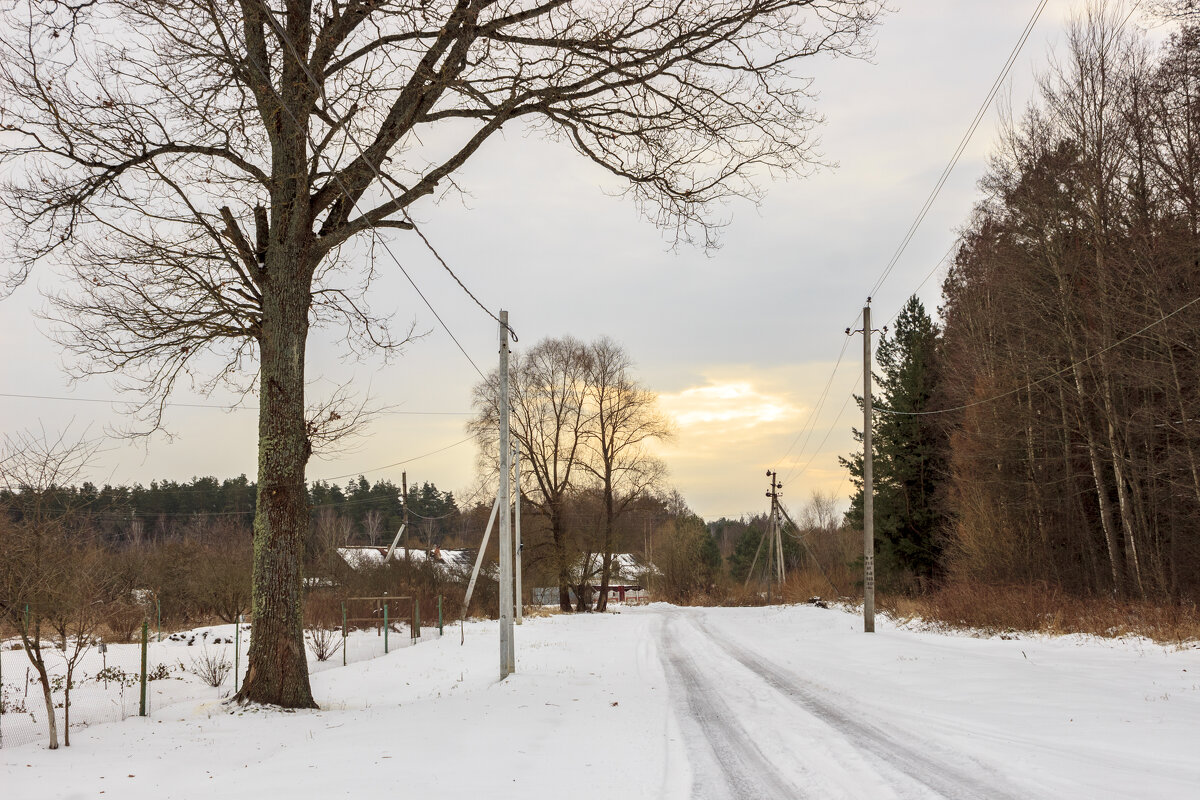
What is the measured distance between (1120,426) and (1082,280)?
4316 mm

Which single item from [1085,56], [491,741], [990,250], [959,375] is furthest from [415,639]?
[1085,56]

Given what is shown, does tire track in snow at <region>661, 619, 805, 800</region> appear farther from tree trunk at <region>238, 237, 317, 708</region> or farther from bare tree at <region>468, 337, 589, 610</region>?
bare tree at <region>468, 337, 589, 610</region>

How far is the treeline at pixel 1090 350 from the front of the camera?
55.9 ft

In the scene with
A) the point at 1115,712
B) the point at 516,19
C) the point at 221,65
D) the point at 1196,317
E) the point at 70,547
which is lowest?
the point at 1115,712

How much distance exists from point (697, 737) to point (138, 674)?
48.0 ft

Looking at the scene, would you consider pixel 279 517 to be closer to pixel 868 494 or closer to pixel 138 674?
pixel 138 674

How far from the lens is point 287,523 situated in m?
10.4

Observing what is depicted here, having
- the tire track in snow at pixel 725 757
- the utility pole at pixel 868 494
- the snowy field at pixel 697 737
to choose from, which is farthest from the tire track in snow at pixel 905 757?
the utility pole at pixel 868 494

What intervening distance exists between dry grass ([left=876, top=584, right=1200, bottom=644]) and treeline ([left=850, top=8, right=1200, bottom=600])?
5.03ft

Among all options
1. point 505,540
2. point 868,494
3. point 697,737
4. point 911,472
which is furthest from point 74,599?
point 911,472

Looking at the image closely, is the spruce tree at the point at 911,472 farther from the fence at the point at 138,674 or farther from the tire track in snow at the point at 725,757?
the tire track in snow at the point at 725,757

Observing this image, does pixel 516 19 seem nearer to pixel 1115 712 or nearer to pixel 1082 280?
pixel 1115 712

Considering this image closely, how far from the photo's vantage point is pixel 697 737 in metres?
8.19

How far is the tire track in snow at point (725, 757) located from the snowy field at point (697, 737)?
1.2 inches
